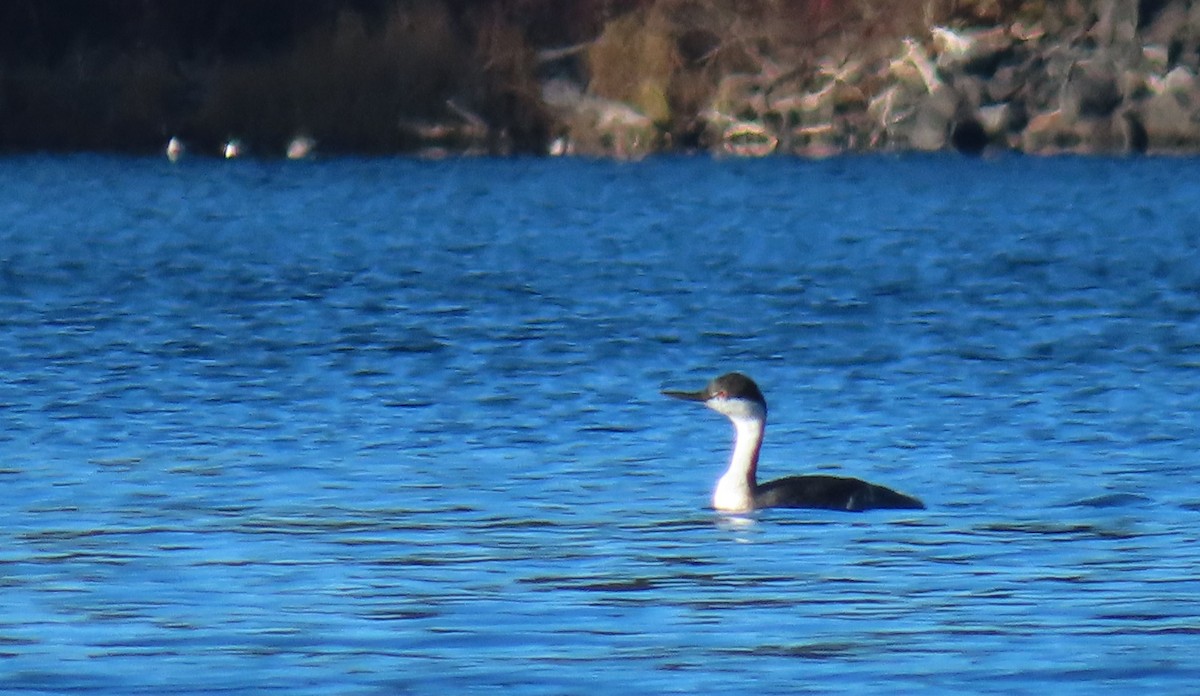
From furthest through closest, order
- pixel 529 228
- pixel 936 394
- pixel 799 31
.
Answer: pixel 799 31, pixel 529 228, pixel 936 394

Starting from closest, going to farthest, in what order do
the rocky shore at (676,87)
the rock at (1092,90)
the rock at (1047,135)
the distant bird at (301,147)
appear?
1. the rock at (1092,90)
2. the rocky shore at (676,87)
3. the rock at (1047,135)
4. the distant bird at (301,147)

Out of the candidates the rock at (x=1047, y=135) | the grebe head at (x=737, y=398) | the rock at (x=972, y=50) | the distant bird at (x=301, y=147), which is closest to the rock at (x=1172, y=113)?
the rock at (x=1047, y=135)

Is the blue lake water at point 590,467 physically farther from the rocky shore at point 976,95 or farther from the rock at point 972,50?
the rocky shore at point 976,95

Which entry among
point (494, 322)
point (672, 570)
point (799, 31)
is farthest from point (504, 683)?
point (799, 31)

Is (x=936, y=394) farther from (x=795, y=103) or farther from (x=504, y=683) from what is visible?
(x=795, y=103)

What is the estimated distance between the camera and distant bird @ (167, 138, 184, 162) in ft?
161

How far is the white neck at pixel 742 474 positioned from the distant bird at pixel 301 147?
125ft

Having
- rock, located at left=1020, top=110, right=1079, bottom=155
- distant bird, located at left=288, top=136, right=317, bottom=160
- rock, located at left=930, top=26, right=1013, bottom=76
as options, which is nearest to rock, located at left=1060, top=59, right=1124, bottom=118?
rock, located at left=1020, top=110, right=1079, bottom=155

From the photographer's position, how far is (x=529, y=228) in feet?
113

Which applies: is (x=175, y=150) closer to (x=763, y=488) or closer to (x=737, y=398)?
(x=737, y=398)

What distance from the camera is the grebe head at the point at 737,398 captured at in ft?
39.6

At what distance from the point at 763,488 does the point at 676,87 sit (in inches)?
1494

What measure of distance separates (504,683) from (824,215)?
2811cm

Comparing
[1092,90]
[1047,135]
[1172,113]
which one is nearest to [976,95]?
[1047,135]
